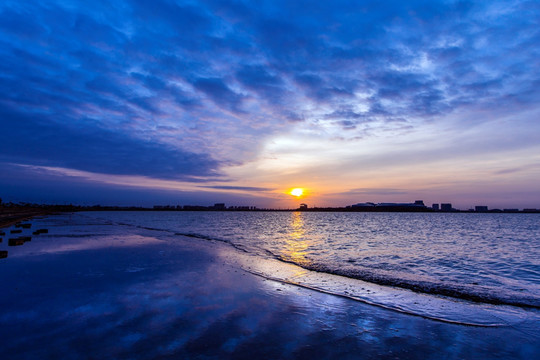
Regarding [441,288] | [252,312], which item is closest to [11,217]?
[252,312]

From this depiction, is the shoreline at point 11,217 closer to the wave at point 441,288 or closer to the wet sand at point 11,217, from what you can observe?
the wet sand at point 11,217

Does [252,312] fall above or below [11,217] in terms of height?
below

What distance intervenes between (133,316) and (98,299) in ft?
7.29

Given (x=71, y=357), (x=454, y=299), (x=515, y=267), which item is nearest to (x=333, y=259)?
(x=454, y=299)

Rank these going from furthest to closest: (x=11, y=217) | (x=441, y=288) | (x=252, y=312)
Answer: (x=11, y=217) < (x=441, y=288) < (x=252, y=312)

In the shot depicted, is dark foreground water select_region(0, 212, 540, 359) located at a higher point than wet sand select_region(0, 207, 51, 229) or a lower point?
lower

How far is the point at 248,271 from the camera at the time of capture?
14.8 m

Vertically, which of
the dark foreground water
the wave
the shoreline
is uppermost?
the shoreline

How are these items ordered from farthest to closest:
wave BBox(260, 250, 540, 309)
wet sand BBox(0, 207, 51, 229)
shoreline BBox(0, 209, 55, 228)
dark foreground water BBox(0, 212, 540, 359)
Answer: wet sand BBox(0, 207, 51, 229)
shoreline BBox(0, 209, 55, 228)
wave BBox(260, 250, 540, 309)
dark foreground water BBox(0, 212, 540, 359)

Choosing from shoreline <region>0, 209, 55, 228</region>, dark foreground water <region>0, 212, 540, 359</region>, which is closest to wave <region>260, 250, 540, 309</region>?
dark foreground water <region>0, 212, 540, 359</region>

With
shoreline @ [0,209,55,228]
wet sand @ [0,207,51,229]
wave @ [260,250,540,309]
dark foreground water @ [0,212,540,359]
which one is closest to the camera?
dark foreground water @ [0,212,540,359]

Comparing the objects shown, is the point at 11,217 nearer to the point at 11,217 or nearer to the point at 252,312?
the point at 11,217

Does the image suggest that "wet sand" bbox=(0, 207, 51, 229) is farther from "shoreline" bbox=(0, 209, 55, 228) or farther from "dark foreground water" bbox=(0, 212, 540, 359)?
"dark foreground water" bbox=(0, 212, 540, 359)

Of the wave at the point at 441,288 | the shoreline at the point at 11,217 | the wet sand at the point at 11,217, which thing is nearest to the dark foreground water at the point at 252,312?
the wave at the point at 441,288
